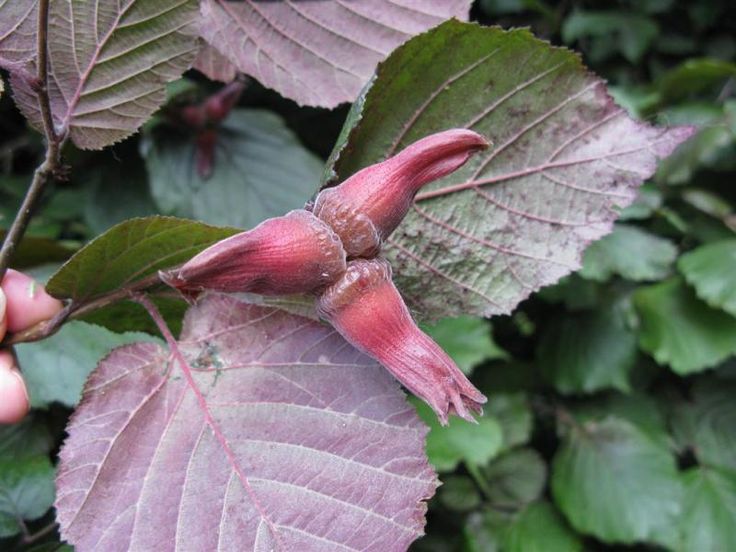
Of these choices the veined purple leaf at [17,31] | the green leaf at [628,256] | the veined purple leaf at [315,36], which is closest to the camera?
the veined purple leaf at [17,31]

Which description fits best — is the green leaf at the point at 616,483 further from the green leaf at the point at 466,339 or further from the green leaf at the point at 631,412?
the green leaf at the point at 466,339

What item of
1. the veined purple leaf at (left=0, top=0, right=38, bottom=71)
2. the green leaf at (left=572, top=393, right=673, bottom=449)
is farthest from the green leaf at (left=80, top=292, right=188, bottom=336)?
the green leaf at (left=572, top=393, right=673, bottom=449)

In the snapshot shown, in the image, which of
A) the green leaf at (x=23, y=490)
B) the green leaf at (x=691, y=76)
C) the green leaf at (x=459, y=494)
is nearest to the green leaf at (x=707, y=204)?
the green leaf at (x=691, y=76)

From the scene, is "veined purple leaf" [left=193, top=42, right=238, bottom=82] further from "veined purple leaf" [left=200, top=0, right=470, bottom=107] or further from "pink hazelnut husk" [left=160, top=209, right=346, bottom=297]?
"pink hazelnut husk" [left=160, top=209, right=346, bottom=297]

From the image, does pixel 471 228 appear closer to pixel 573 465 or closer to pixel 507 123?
pixel 507 123

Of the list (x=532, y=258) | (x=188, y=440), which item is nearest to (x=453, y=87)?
(x=532, y=258)

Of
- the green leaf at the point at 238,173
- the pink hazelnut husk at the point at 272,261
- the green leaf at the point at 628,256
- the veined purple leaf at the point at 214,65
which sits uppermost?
the veined purple leaf at the point at 214,65

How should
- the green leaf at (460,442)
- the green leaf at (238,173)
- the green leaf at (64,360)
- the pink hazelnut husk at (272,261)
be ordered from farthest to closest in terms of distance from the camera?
the green leaf at (460,442), the green leaf at (238,173), the green leaf at (64,360), the pink hazelnut husk at (272,261)
